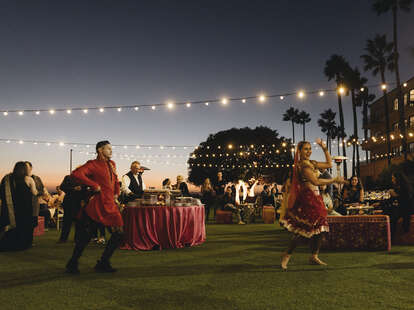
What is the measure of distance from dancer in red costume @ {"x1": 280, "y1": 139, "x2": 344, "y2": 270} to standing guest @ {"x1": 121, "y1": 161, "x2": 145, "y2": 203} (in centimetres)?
417

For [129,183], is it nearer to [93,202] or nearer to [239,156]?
[93,202]

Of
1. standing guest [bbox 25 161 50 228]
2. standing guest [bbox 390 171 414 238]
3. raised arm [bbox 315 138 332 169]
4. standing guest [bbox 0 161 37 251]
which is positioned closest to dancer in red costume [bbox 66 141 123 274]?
raised arm [bbox 315 138 332 169]

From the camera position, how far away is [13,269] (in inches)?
221

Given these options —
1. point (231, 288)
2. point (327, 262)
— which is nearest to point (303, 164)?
point (327, 262)

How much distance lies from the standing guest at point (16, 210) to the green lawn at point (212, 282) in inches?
30.7

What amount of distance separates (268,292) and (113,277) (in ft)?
6.69

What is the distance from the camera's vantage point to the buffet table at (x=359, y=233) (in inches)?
A: 280

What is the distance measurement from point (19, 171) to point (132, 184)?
236 centimetres

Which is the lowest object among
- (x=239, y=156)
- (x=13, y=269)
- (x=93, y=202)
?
(x=13, y=269)

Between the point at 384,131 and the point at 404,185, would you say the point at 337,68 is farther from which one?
the point at 404,185

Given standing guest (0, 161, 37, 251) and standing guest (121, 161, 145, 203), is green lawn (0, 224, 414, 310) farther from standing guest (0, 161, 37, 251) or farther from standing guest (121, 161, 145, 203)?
standing guest (121, 161, 145, 203)

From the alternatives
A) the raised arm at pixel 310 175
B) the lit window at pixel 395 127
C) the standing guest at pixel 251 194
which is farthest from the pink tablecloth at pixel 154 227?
the lit window at pixel 395 127

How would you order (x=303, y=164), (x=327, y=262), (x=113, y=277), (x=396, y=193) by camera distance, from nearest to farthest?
(x=113, y=277)
(x=303, y=164)
(x=327, y=262)
(x=396, y=193)

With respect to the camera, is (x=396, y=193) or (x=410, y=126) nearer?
(x=396, y=193)
